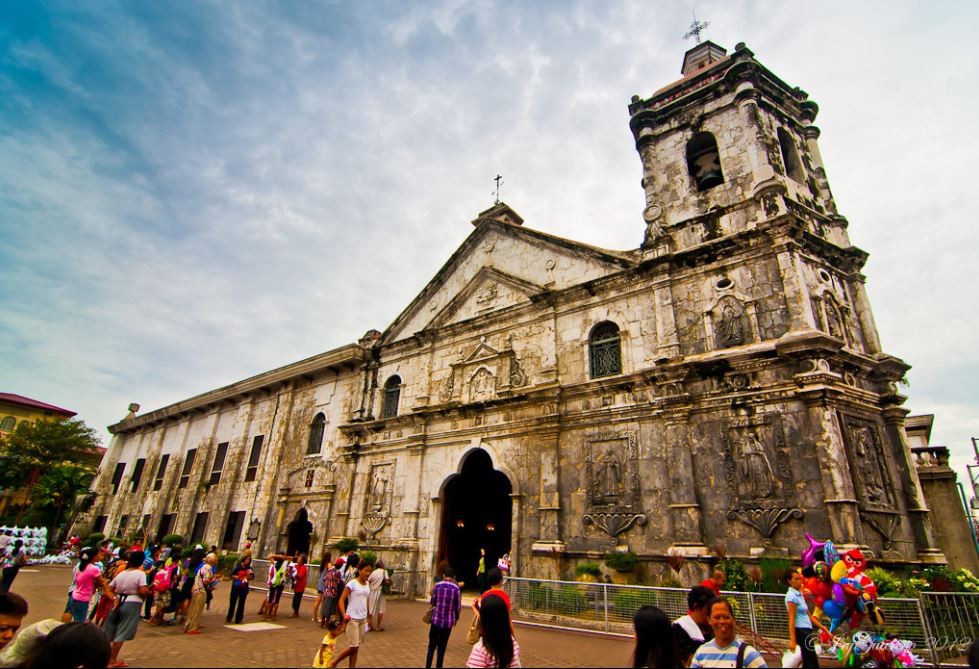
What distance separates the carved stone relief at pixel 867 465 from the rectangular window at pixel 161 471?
3375 centimetres

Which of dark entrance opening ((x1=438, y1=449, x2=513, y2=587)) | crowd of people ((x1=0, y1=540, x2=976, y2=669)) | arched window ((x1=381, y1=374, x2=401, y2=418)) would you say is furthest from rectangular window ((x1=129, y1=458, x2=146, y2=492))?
dark entrance opening ((x1=438, y1=449, x2=513, y2=587))

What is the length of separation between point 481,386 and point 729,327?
7.84 meters

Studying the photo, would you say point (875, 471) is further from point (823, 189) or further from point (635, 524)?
point (823, 189)

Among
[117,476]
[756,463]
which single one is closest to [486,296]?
[756,463]

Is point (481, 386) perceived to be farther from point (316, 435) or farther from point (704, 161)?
point (704, 161)

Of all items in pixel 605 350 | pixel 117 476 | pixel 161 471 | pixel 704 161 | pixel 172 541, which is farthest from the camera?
pixel 117 476

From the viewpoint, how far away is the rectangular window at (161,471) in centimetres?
3023

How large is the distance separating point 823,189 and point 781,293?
598cm

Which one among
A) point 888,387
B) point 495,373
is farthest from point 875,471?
point 495,373

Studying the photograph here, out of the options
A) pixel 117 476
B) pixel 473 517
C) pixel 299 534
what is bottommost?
pixel 299 534

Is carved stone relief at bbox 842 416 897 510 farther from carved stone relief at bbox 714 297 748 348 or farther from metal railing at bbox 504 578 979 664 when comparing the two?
metal railing at bbox 504 578 979 664

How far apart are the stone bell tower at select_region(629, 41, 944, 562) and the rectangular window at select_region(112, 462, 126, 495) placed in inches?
1472

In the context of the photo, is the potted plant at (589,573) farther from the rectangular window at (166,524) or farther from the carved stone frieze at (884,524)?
the rectangular window at (166,524)

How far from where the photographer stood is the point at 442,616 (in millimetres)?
6316
